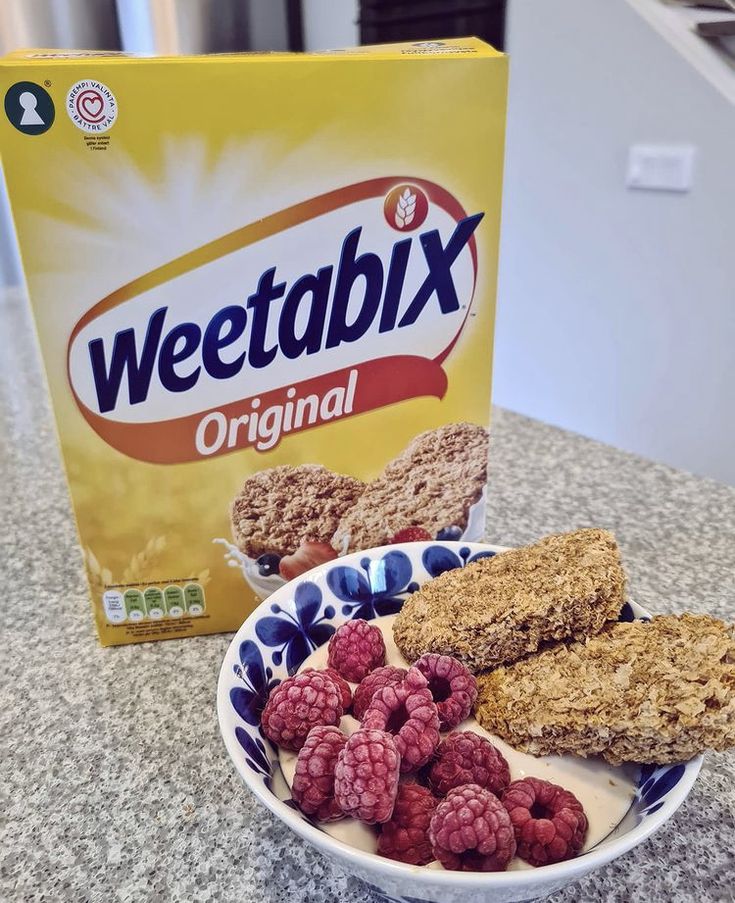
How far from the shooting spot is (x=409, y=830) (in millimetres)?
450

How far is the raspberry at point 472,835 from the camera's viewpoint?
42cm

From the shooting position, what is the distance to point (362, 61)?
574 millimetres

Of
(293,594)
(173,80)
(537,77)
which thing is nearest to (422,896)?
(293,594)

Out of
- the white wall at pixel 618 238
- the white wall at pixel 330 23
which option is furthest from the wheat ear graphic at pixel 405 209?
the white wall at pixel 330 23

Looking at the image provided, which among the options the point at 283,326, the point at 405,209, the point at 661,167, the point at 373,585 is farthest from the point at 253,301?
the point at 661,167

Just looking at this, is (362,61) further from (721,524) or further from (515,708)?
(721,524)

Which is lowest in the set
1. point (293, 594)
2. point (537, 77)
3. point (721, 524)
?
point (721, 524)

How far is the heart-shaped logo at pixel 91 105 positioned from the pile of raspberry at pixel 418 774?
431 mm

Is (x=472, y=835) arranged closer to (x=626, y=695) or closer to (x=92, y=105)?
(x=626, y=695)

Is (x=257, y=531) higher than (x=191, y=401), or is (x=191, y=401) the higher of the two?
(x=191, y=401)

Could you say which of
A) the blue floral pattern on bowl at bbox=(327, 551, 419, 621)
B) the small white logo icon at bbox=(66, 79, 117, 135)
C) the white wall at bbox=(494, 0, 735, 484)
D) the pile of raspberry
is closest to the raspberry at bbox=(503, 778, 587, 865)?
the pile of raspberry

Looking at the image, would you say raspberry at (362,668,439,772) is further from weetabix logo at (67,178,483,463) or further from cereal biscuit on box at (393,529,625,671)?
weetabix logo at (67,178,483,463)

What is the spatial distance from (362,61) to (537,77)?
1.16m

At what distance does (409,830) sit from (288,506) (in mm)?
330
